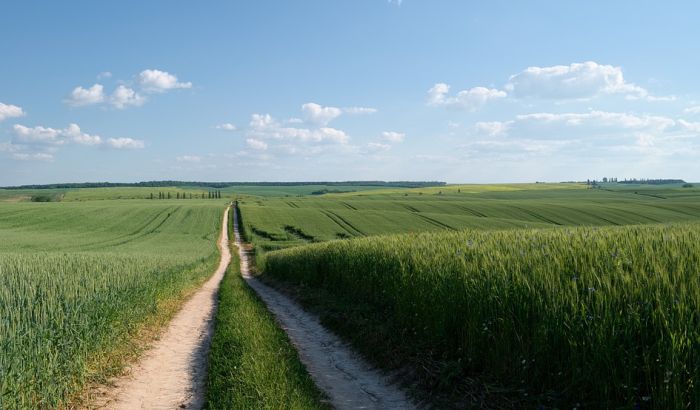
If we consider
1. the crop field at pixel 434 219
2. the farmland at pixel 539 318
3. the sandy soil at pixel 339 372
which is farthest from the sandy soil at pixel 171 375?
the crop field at pixel 434 219

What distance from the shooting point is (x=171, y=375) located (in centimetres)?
838

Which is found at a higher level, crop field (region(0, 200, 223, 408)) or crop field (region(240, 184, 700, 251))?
crop field (region(0, 200, 223, 408))

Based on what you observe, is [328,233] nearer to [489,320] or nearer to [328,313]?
[328,313]

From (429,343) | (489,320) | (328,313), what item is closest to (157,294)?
(328,313)

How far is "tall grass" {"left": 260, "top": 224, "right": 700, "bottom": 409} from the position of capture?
4.23 metres

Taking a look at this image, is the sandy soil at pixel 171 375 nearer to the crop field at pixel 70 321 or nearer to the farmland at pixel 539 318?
the crop field at pixel 70 321

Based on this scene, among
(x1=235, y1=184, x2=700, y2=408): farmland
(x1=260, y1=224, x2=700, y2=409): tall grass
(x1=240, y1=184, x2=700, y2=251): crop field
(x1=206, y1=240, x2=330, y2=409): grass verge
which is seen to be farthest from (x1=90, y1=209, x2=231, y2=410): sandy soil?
(x1=240, y1=184, x2=700, y2=251): crop field

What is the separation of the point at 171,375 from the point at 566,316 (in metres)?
6.90

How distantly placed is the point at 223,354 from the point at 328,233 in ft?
168

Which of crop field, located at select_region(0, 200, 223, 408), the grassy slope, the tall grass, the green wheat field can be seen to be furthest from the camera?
the grassy slope

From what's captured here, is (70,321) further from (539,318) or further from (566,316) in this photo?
(566,316)

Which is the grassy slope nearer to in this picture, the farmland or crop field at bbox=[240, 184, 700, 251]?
the farmland

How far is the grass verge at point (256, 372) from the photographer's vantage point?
621cm

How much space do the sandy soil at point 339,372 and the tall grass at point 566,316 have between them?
0.99m
